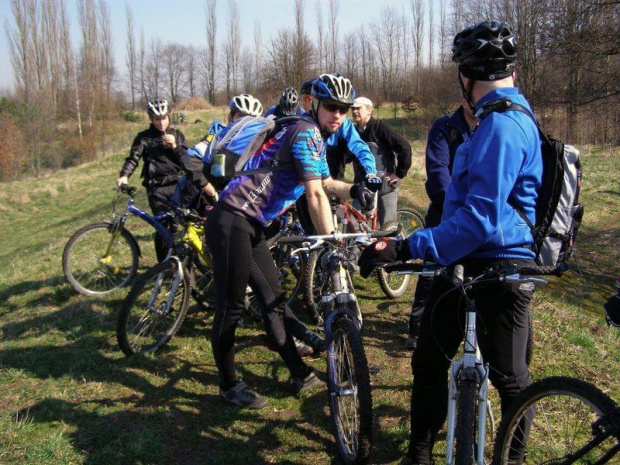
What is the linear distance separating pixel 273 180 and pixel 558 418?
2.06 meters

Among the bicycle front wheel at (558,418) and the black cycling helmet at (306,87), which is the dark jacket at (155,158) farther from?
the bicycle front wheel at (558,418)

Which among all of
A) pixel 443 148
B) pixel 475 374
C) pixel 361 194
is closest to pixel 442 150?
pixel 443 148

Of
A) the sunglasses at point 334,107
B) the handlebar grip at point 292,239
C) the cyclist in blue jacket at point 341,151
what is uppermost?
the sunglasses at point 334,107

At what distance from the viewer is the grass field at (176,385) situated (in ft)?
10.6

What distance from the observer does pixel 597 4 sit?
13836 millimetres

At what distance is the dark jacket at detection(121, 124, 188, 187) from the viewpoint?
6.12 m

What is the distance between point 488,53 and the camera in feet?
6.97

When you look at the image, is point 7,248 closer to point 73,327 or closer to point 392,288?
point 73,327

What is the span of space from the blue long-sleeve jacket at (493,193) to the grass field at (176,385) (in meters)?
1.63

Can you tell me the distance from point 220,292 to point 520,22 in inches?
1316

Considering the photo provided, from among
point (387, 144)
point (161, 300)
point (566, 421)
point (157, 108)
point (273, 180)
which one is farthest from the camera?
point (387, 144)

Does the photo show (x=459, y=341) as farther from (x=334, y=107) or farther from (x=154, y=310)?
(x=154, y=310)

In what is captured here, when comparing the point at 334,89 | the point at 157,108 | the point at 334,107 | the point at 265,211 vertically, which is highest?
the point at 157,108

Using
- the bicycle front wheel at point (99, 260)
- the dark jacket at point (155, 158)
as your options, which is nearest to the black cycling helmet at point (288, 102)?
the dark jacket at point (155, 158)
